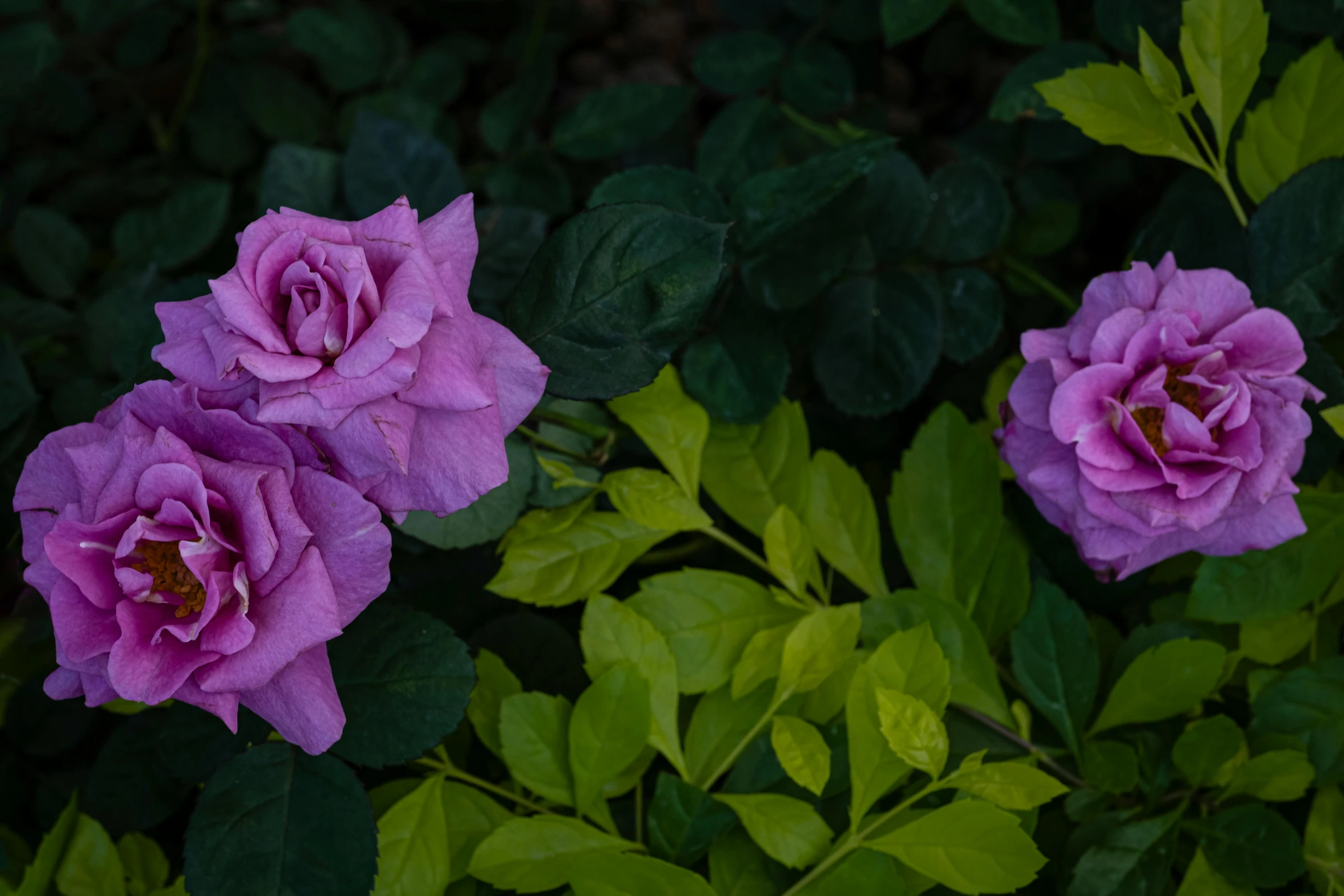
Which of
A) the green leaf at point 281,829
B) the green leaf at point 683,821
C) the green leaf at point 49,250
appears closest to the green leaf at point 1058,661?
the green leaf at point 683,821

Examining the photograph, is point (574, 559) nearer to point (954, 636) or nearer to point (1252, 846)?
point (954, 636)

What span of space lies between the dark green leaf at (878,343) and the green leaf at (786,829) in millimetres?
328

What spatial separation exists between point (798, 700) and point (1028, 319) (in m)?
0.50

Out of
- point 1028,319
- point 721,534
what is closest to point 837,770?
point 721,534

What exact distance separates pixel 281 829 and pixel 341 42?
833 mm

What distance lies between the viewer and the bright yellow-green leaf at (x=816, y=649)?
0.65 meters

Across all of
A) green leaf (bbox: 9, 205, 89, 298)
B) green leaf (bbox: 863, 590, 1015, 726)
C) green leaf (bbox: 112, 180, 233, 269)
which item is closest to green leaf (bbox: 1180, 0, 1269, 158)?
green leaf (bbox: 863, 590, 1015, 726)

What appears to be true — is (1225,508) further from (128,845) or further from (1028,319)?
(128,845)

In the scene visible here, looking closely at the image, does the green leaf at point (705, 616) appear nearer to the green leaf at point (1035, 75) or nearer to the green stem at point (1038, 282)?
the green stem at point (1038, 282)

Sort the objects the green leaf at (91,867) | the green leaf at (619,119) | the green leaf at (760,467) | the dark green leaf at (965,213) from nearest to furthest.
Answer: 1. the green leaf at (91,867)
2. the green leaf at (760,467)
3. the dark green leaf at (965,213)
4. the green leaf at (619,119)

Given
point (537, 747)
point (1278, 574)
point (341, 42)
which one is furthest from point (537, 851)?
point (341, 42)

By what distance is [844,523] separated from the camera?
29.5 inches

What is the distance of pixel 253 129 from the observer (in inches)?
46.2

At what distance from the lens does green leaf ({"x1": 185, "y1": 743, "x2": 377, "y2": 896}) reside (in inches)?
21.5
